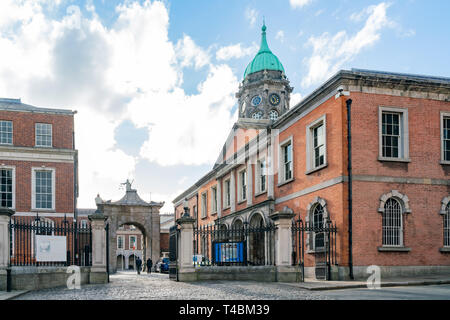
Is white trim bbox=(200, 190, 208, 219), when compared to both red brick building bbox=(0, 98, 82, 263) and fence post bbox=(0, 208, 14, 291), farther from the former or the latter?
fence post bbox=(0, 208, 14, 291)

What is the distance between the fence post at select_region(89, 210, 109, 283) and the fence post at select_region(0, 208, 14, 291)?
3058mm

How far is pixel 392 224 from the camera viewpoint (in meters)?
19.0

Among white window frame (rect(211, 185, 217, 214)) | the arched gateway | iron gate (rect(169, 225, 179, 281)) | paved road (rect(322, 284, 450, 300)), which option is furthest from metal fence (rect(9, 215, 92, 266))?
white window frame (rect(211, 185, 217, 214))

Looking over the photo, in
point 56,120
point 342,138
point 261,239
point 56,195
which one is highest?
point 56,120

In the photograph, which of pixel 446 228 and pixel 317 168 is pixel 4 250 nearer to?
pixel 317 168

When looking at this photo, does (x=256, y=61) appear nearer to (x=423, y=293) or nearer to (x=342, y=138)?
(x=342, y=138)

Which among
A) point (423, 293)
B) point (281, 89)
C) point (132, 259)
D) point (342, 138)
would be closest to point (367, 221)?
point (342, 138)

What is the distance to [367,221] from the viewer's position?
18656 mm

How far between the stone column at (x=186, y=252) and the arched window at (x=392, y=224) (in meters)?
7.42

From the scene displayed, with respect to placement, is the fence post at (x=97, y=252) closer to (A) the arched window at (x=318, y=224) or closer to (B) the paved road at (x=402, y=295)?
(A) the arched window at (x=318, y=224)

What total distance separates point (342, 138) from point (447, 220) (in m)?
5.57

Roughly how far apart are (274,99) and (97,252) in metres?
34.0
